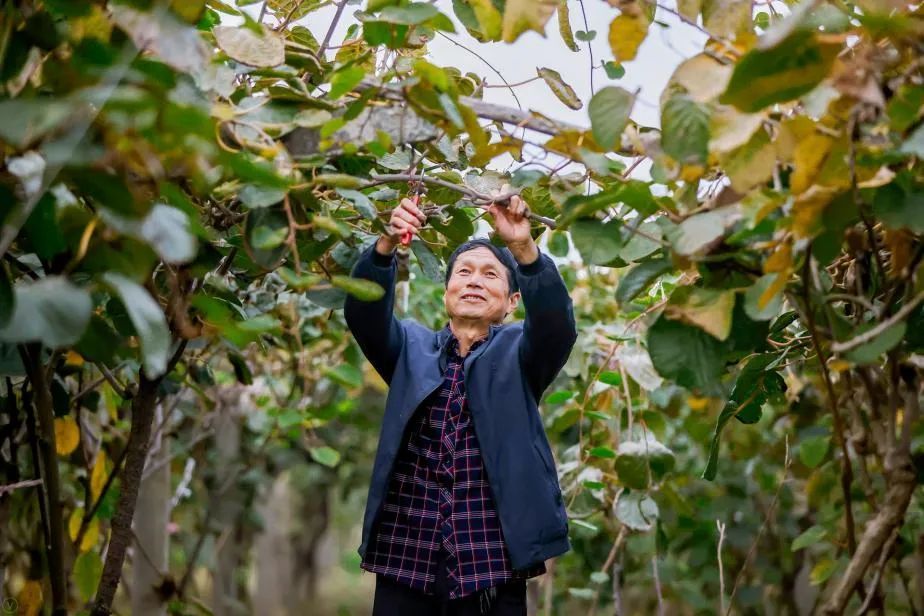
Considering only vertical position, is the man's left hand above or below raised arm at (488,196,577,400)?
above

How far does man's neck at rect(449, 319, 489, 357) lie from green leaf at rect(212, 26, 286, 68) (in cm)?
95

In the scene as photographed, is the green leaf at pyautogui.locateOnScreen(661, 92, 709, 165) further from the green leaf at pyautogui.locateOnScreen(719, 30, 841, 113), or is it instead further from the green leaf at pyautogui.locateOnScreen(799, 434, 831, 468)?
the green leaf at pyautogui.locateOnScreen(799, 434, 831, 468)

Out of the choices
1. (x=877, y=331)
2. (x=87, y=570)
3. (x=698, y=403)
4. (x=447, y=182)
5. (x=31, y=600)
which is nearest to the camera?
(x=877, y=331)

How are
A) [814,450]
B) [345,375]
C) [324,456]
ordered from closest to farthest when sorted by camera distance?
[814,450]
[345,375]
[324,456]

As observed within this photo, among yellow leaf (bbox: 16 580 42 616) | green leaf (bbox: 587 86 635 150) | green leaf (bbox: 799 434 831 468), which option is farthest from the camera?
green leaf (bbox: 799 434 831 468)

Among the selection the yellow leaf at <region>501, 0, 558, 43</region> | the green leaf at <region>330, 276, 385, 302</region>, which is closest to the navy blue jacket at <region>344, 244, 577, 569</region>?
the green leaf at <region>330, 276, 385, 302</region>

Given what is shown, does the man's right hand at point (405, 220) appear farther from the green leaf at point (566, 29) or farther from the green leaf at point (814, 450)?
the green leaf at point (814, 450)

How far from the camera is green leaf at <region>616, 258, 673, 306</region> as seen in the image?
1.35 m

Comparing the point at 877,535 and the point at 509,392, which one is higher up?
the point at 509,392

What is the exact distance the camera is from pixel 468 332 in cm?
219

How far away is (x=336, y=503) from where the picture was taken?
1423 cm

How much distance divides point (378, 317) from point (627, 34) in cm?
91

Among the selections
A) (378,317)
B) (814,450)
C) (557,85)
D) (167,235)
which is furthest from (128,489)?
(814,450)

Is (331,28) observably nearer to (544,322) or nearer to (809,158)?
(544,322)
